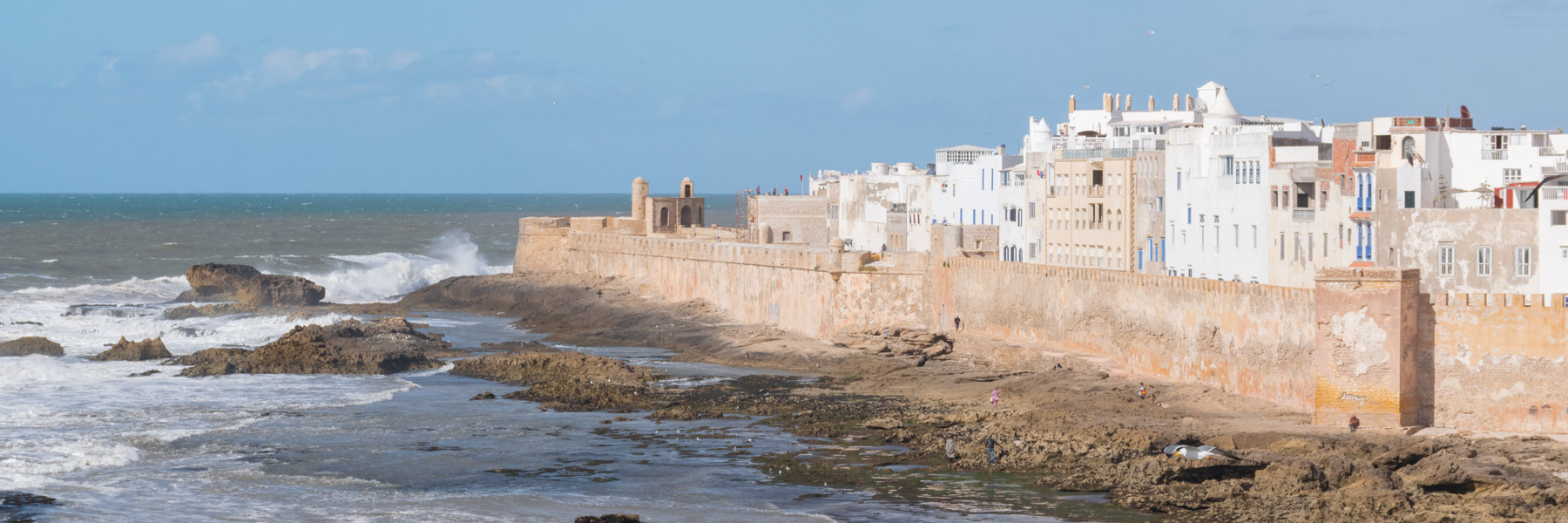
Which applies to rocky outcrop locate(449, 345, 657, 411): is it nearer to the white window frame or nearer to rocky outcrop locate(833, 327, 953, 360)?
rocky outcrop locate(833, 327, 953, 360)

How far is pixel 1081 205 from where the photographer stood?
52.9 metres

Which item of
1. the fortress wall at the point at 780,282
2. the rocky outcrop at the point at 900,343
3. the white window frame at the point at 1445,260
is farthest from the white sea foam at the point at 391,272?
the white window frame at the point at 1445,260

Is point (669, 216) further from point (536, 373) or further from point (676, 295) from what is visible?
point (536, 373)

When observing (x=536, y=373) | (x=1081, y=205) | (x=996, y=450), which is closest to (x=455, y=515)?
(x=996, y=450)

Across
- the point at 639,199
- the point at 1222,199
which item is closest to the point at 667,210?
the point at 639,199

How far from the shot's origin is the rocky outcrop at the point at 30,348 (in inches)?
1907

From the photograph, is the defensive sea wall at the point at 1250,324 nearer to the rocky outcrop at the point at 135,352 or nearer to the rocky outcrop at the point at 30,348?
the rocky outcrop at the point at 135,352

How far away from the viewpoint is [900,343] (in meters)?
46.8


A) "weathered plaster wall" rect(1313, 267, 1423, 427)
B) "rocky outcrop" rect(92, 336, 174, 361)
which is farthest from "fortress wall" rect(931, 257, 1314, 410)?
"rocky outcrop" rect(92, 336, 174, 361)

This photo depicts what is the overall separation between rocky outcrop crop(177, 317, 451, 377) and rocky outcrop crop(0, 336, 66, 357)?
456 cm

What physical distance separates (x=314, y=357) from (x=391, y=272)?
41.7 meters

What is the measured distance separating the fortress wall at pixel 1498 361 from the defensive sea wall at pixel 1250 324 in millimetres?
23

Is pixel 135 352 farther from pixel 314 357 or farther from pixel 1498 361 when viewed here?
pixel 1498 361

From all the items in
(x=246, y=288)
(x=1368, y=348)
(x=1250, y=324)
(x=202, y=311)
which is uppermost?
(x=1250, y=324)
